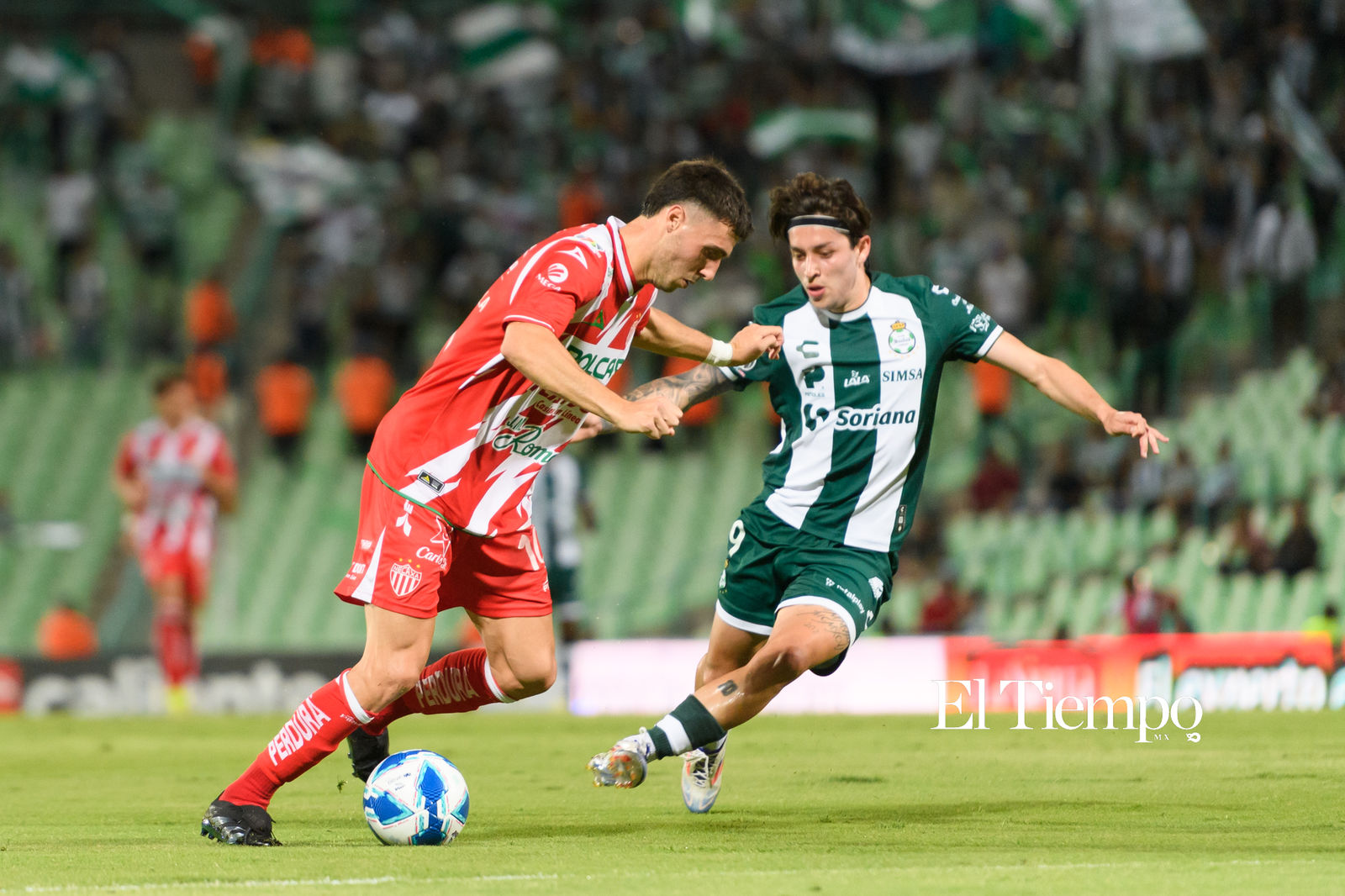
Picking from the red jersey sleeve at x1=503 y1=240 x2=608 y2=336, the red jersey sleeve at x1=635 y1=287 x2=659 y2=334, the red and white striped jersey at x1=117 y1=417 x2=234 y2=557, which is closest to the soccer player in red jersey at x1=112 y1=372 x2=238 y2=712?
the red and white striped jersey at x1=117 y1=417 x2=234 y2=557

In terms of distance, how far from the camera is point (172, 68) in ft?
80.1

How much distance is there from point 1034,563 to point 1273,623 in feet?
6.34

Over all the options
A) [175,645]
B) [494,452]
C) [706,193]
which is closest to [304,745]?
[494,452]

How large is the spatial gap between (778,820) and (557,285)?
232 centimetres

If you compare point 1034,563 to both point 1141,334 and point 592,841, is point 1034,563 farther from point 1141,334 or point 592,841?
point 592,841

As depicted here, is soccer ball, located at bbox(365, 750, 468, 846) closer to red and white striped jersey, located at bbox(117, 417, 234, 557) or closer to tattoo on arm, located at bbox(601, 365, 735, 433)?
tattoo on arm, located at bbox(601, 365, 735, 433)

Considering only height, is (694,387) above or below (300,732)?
above

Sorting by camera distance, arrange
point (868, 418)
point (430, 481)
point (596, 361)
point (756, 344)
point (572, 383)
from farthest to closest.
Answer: point (868, 418) < point (756, 344) < point (596, 361) < point (430, 481) < point (572, 383)

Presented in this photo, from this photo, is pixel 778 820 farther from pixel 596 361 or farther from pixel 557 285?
pixel 557 285

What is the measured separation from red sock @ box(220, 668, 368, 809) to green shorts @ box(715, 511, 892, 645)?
1715 mm

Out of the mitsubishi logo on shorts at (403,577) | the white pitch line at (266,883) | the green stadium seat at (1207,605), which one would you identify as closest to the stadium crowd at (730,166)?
the green stadium seat at (1207,605)

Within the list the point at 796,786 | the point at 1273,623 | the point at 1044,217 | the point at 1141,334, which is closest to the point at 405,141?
the point at 1044,217

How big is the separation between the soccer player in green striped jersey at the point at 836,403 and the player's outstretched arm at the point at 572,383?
3.55 ft

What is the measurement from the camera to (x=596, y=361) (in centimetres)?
673
